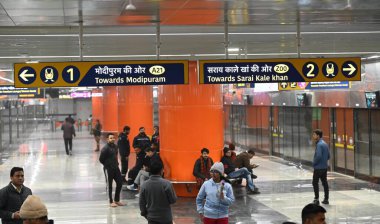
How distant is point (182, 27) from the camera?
1163 cm

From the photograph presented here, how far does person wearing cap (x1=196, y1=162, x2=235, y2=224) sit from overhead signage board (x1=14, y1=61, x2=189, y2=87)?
2.99 metres

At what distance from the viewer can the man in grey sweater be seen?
7523mm

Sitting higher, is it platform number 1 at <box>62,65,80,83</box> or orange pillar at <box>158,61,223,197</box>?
platform number 1 at <box>62,65,80,83</box>

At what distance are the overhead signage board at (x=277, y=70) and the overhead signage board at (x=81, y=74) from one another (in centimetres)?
109

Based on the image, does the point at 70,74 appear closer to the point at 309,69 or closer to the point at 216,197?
the point at 216,197

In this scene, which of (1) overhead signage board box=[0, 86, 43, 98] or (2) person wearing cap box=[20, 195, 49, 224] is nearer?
(2) person wearing cap box=[20, 195, 49, 224]

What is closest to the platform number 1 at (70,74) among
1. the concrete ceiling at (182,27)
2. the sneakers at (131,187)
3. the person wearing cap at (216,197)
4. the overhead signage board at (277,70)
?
the concrete ceiling at (182,27)

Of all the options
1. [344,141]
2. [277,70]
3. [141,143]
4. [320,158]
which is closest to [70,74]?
[277,70]

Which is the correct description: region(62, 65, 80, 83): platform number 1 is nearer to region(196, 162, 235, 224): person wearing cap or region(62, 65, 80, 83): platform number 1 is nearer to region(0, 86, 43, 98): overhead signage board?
region(196, 162, 235, 224): person wearing cap

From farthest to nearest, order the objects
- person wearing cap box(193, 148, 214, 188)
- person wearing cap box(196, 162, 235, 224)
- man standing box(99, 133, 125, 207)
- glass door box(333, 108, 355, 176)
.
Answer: glass door box(333, 108, 355, 176), man standing box(99, 133, 125, 207), person wearing cap box(193, 148, 214, 188), person wearing cap box(196, 162, 235, 224)

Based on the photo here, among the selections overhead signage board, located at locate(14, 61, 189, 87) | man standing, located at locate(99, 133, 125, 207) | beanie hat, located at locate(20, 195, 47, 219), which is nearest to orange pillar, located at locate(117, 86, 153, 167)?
man standing, located at locate(99, 133, 125, 207)

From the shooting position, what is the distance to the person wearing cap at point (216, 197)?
7809 mm

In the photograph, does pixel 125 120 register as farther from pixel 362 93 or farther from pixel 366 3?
pixel 366 3

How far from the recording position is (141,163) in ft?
52.1
